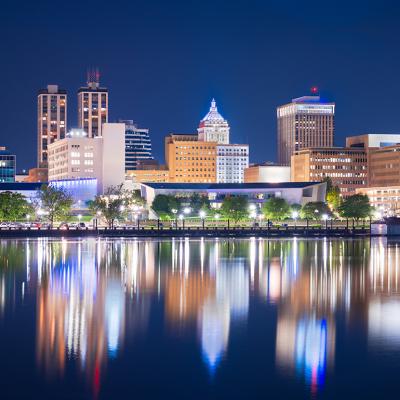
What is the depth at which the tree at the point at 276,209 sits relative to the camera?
139 meters

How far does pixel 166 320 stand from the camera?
31297 mm

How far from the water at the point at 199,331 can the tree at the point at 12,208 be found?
2909 inches

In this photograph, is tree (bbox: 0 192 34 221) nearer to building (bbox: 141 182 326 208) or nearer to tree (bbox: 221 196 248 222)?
building (bbox: 141 182 326 208)

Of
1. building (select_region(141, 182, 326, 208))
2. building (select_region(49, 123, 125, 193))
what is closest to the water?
building (select_region(141, 182, 326, 208))

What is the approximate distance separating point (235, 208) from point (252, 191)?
735 inches

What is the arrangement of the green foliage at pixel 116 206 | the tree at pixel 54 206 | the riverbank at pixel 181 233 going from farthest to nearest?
1. the tree at pixel 54 206
2. the green foliage at pixel 116 206
3. the riverbank at pixel 181 233

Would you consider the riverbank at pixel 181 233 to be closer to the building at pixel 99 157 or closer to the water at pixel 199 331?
the water at pixel 199 331

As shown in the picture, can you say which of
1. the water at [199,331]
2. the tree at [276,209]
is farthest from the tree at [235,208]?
the water at [199,331]

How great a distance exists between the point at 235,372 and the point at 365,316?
10.5m

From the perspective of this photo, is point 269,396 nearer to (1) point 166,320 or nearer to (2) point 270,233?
(1) point 166,320

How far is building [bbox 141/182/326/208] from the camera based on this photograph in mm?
152250

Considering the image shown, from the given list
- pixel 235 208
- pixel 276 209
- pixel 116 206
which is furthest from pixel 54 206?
pixel 276 209

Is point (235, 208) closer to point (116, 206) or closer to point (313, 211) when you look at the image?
point (313, 211)

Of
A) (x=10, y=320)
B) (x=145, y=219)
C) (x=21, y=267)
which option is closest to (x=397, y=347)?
(x=10, y=320)
